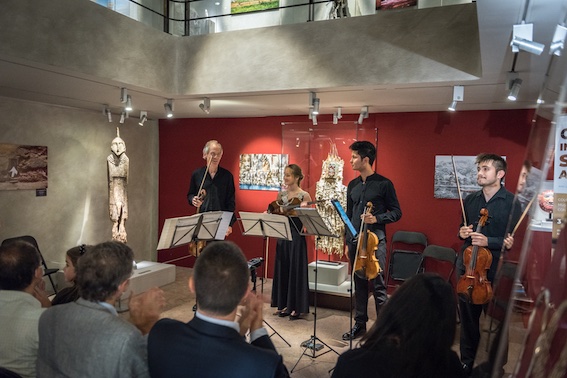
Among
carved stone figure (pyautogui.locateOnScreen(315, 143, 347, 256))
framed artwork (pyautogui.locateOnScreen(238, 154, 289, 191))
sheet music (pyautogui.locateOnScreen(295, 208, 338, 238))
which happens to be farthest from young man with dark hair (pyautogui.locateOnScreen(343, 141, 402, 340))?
framed artwork (pyautogui.locateOnScreen(238, 154, 289, 191))

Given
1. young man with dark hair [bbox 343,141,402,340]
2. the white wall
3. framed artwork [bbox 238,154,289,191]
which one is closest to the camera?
young man with dark hair [bbox 343,141,402,340]

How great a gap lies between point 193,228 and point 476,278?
232 cm

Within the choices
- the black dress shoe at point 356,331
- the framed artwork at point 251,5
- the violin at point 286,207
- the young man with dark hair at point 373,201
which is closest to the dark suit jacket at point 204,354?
the young man with dark hair at point 373,201

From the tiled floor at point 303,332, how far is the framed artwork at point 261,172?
156 centimetres

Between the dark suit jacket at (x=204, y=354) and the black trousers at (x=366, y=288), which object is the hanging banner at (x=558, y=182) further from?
the black trousers at (x=366, y=288)

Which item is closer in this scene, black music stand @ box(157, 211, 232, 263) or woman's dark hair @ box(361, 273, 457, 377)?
woman's dark hair @ box(361, 273, 457, 377)

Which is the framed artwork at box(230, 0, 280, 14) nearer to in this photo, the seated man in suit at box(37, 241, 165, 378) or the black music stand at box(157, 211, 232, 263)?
the black music stand at box(157, 211, 232, 263)

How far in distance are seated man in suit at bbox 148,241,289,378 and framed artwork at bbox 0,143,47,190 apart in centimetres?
482

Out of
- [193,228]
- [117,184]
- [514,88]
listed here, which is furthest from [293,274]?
[514,88]

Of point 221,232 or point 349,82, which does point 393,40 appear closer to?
point 349,82

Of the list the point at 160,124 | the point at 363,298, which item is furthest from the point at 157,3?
the point at 363,298

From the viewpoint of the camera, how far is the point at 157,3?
5406 millimetres

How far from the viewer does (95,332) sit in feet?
4.95

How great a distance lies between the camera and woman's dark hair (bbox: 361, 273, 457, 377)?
1.24m
